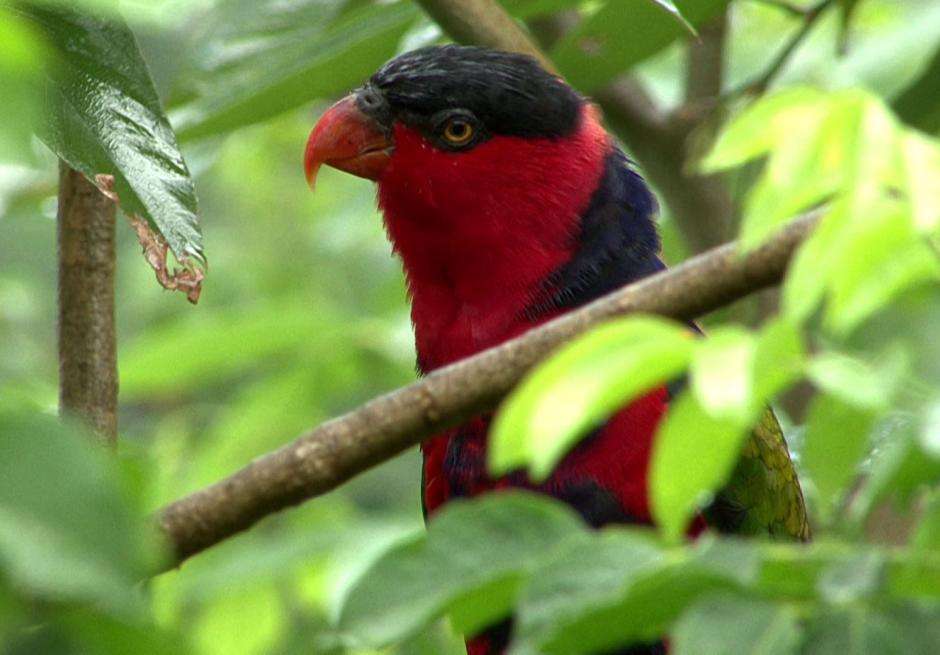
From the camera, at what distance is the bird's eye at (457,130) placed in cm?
332

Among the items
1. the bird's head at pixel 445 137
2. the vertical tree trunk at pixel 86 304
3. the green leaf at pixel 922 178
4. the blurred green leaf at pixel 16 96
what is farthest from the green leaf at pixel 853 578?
the bird's head at pixel 445 137

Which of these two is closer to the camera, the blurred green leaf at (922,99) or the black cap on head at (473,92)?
the black cap on head at (473,92)

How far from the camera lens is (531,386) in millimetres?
1449

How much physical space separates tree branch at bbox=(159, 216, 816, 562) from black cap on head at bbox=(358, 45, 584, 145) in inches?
56.4

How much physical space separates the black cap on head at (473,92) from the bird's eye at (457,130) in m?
0.03

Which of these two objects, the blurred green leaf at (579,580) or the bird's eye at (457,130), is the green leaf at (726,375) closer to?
the blurred green leaf at (579,580)

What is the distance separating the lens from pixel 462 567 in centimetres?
146

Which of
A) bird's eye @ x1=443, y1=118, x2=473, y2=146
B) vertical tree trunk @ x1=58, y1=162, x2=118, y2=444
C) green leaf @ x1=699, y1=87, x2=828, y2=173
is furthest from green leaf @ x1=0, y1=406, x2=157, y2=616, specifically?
bird's eye @ x1=443, y1=118, x2=473, y2=146

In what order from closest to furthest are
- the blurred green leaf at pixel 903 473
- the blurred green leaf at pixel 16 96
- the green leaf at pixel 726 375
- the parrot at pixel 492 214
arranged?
the blurred green leaf at pixel 16 96 < the green leaf at pixel 726 375 < the blurred green leaf at pixel 903 473 < the parrot at pixel 492 214

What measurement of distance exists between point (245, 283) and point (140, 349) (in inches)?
90.6

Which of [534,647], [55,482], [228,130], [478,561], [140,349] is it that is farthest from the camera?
[140,349]

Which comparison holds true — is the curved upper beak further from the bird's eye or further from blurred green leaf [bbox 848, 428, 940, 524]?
blurred green leaf [bbox 848, 428, 940, 524]

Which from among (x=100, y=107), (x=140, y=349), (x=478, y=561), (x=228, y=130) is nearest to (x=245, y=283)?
(x=140, y=349)

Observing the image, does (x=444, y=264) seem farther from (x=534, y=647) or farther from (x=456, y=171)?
(x=534, y=647)
